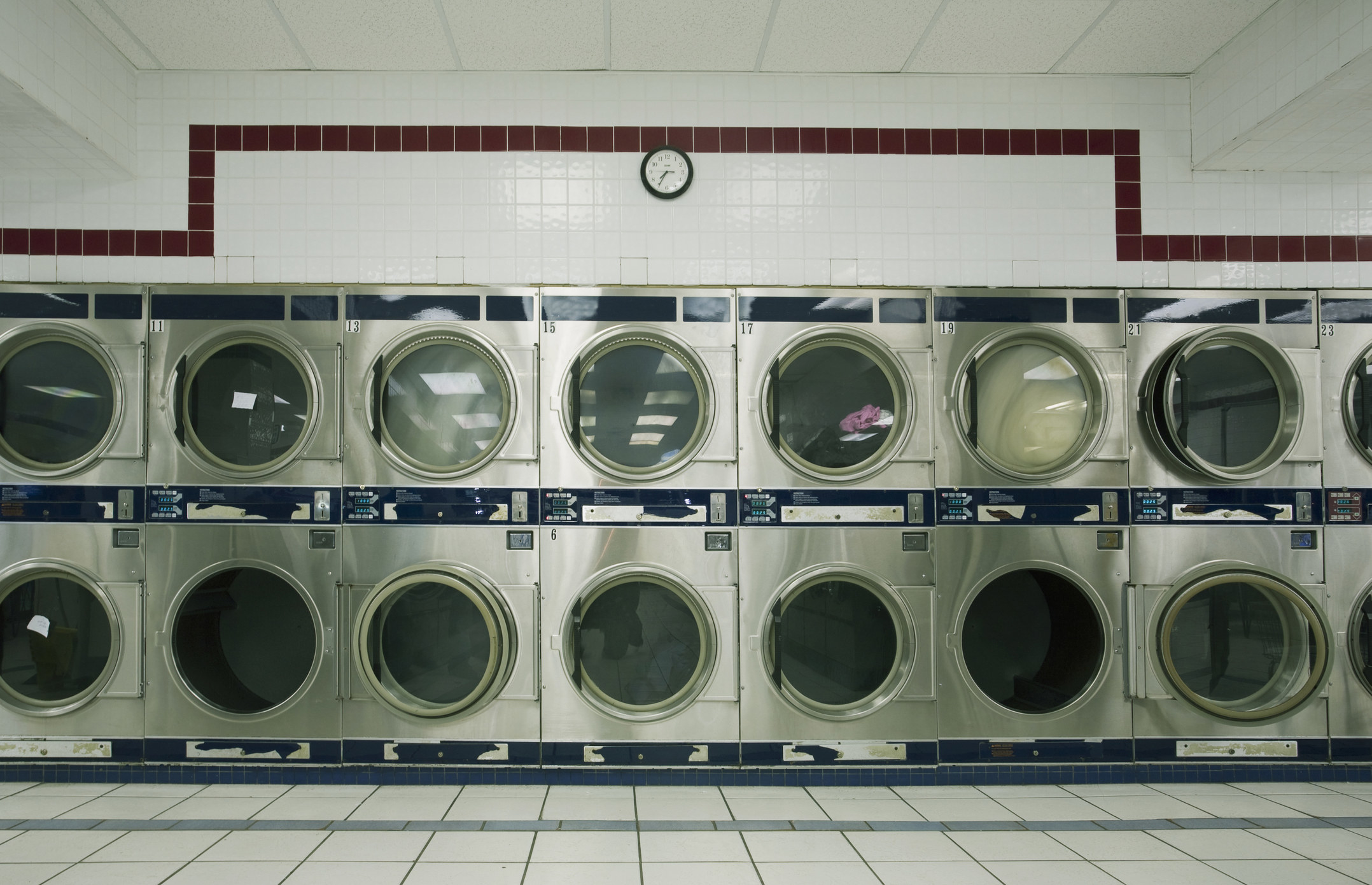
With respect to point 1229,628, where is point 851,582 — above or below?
above

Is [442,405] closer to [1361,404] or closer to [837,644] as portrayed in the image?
[837,644]

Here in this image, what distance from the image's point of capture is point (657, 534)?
359cm

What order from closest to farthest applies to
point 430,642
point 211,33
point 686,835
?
point 686,835 < point 211,33 < point 430,642

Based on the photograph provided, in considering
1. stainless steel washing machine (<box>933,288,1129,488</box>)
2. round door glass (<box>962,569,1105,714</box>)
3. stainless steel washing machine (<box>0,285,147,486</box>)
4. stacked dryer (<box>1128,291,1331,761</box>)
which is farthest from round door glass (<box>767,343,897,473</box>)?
stainless steel washing machine (<box>0,285,147,486</box>)

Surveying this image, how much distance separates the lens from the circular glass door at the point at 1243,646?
366 centimetres

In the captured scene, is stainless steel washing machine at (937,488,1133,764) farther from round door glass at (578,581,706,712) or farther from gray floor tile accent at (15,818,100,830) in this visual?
gray floor tile accent at (15,818,100,830)

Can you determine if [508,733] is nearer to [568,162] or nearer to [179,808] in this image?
[179,808]

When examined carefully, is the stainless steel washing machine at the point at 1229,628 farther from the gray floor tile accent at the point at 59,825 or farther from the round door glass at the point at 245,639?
the gray floor tile accent at the point at 59,825

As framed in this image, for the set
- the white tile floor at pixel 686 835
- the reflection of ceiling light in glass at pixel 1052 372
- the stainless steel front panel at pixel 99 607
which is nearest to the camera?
the white tile floor at pixel 686 835

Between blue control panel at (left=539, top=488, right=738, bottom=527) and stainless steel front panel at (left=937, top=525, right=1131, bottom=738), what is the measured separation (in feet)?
3.59

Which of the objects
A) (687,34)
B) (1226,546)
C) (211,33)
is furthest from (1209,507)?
(211,33)

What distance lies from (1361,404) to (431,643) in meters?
4.79

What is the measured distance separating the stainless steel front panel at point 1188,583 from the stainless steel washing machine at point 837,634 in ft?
3.39

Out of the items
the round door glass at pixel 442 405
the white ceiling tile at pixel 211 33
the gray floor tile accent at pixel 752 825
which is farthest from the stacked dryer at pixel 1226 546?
the white ceiling tile at pixel 211 33
